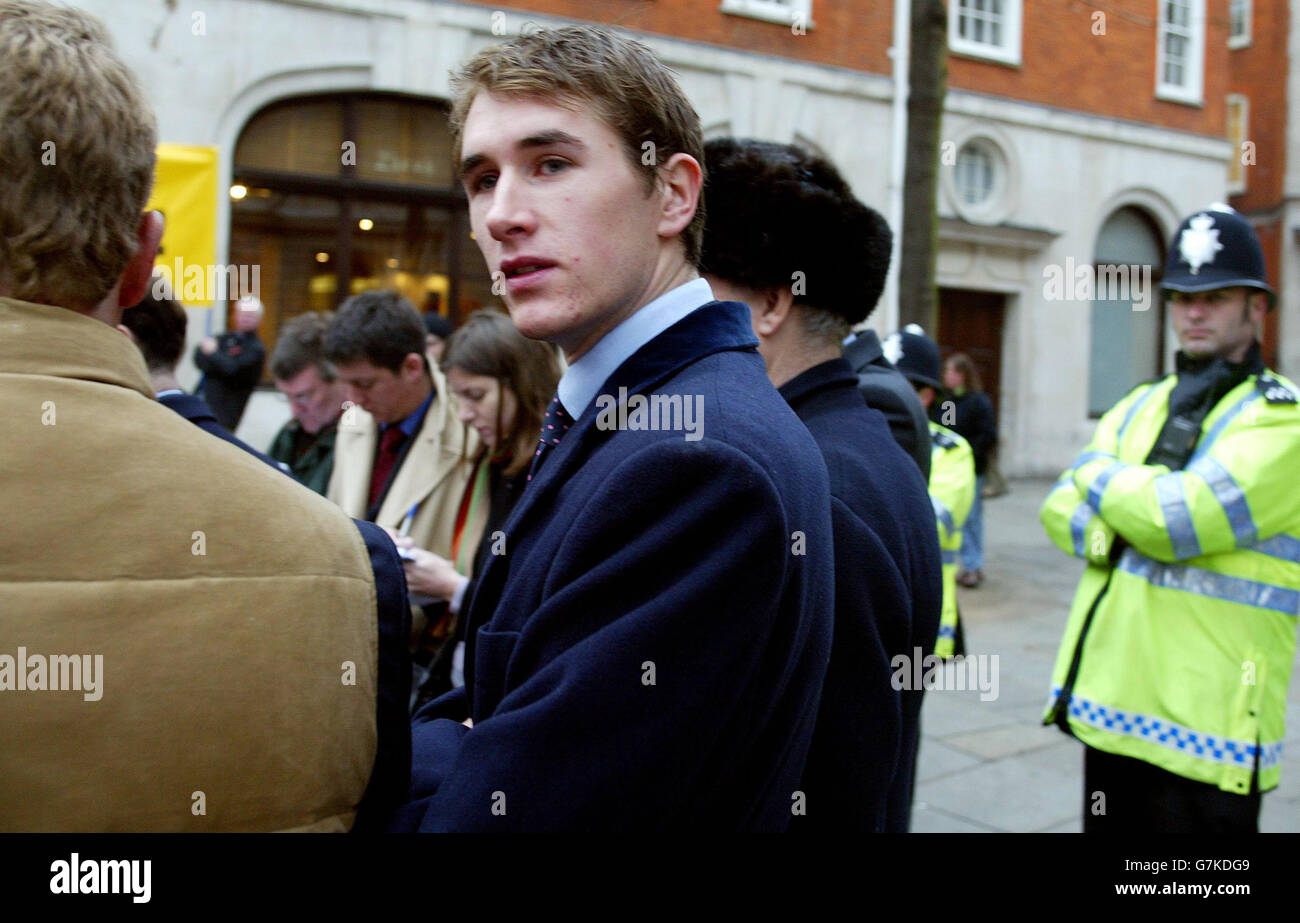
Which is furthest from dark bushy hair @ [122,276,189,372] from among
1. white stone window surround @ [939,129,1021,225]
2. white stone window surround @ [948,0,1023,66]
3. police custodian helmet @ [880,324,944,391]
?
white stone window surround @ [948,0,1023,66]

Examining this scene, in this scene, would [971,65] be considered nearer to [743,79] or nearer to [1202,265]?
[743,79]

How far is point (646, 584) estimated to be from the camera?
1229 mm

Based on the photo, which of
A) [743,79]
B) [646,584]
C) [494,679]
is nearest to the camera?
[646,584]

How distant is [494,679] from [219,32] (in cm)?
1141

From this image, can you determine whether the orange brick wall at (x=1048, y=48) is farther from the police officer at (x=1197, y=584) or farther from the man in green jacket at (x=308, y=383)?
the police officer at (x=1197, y=584)

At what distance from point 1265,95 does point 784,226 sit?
23.9 m

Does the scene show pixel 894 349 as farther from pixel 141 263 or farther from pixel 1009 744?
pixel 141 263

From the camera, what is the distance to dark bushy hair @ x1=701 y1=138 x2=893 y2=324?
2.16 metres

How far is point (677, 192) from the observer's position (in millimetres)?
1556

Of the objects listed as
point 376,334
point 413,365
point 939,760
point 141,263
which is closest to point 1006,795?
point 939,760

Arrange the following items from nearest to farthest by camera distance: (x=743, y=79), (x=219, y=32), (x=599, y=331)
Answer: (x=599, y=331) → (x=219, y=32) → (x=743, y=79)

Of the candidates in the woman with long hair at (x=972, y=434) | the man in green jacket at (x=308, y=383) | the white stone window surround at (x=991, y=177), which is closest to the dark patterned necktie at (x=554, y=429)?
the man in green jacket at (x=308, y=383)

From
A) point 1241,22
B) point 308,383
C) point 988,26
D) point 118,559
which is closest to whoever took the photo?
point 118,559
